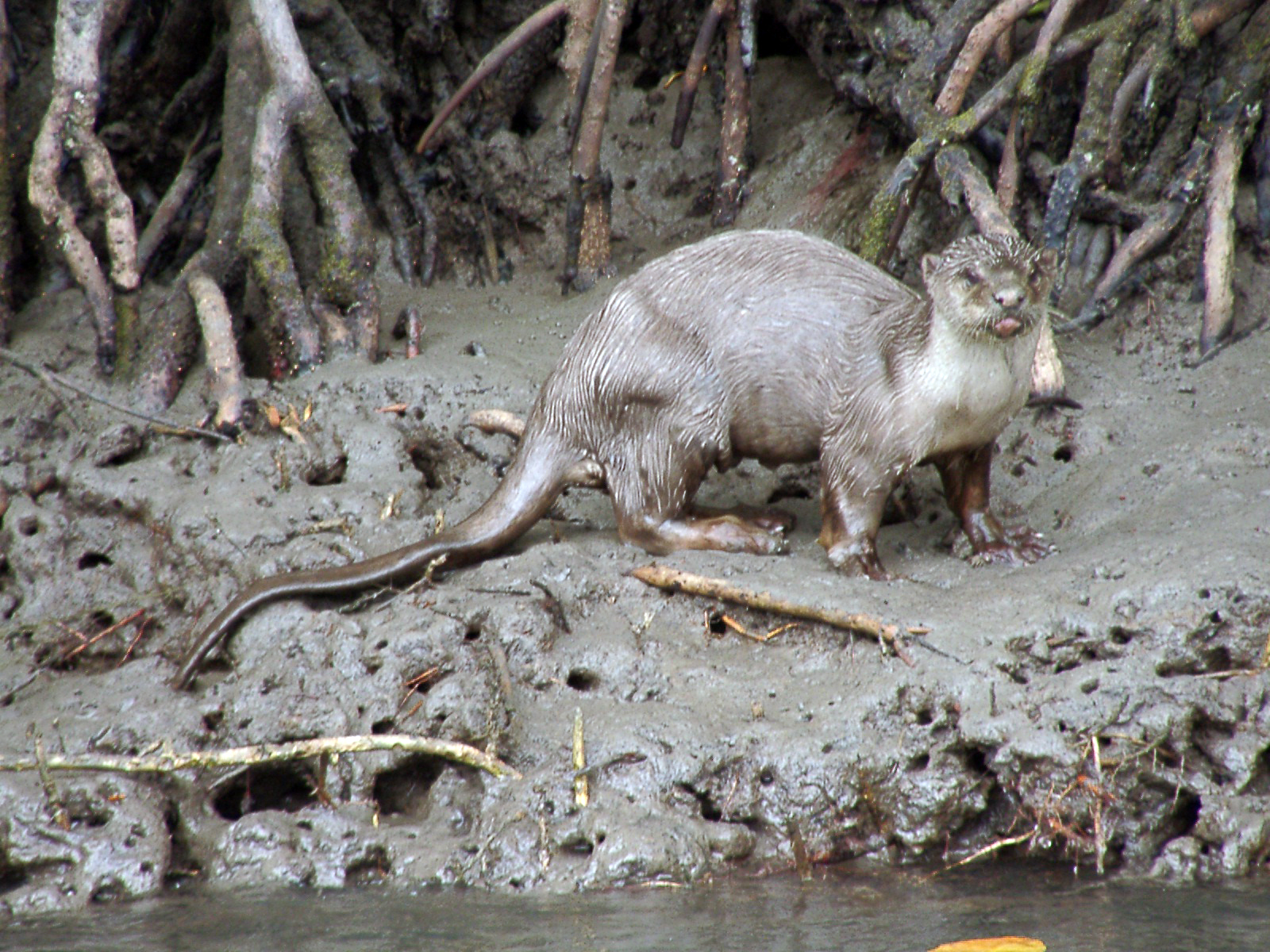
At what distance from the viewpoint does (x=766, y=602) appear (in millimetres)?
3291

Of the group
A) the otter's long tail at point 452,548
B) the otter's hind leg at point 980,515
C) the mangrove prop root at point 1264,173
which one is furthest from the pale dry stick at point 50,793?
the mangrove prop root at point 1264,173

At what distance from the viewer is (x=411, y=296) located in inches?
222

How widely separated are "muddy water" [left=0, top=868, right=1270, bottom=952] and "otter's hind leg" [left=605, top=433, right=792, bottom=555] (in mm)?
1205

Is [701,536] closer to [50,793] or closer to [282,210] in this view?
[50,793]

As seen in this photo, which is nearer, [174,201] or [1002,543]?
[1002,543]

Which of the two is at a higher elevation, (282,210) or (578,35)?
(578,35)

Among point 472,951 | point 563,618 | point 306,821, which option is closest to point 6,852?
point 306,821

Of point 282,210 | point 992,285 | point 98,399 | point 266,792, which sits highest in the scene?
point 282,210

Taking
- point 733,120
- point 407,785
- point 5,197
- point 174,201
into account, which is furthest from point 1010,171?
point 5,197

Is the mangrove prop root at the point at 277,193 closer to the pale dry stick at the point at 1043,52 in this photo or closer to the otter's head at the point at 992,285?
the otter's head at the point at 992,285

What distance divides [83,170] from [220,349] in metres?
1.04

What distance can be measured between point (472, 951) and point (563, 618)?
48.1 inches

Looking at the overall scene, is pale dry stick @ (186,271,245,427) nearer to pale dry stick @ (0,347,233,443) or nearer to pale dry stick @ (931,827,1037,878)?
pale dry stick @ (0,347,233,443)

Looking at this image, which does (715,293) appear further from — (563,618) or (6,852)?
(6,852)
